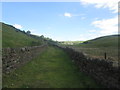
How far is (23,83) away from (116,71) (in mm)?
6176

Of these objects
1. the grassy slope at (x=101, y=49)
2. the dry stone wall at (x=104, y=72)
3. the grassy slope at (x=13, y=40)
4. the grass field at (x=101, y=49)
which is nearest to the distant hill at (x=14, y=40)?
the grassy slope at (x=13, y=40)

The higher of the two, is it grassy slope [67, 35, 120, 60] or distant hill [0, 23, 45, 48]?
distant hill [0, 23, 45, 48]

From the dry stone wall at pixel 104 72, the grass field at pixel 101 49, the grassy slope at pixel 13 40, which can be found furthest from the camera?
the grassy slope at pixel 13 40

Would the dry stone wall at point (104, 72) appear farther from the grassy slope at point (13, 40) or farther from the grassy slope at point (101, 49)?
the grassy slope at point (13, 40)

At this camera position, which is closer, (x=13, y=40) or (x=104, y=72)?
(x=104, y=72)

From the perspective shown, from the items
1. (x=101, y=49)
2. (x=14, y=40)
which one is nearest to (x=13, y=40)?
(x=14, y=40)

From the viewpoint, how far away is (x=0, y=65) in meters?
10.5

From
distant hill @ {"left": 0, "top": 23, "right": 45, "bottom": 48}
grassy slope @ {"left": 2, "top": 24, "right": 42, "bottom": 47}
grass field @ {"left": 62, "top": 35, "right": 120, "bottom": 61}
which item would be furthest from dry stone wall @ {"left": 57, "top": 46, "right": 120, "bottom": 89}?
grassy slope @ {"left": 2, "top": 24, "right": 42, "bottom": 47}

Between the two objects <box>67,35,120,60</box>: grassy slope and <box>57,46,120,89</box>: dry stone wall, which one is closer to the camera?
<box>57,46,120,89</box>: dry stone wall

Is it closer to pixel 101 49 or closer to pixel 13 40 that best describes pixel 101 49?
pixel 101 49

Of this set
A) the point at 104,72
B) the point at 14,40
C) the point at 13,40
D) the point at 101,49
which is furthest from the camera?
the point at 14,40

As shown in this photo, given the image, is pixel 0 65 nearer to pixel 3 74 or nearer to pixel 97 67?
pixel 3 74

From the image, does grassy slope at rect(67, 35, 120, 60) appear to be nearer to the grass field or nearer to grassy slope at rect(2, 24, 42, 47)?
the grass field

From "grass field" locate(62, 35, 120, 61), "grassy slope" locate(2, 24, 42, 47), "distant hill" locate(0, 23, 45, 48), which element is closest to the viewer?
"grass field" locate(62, 35, 120, 61)
